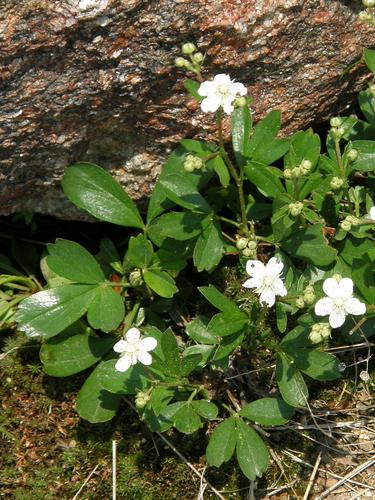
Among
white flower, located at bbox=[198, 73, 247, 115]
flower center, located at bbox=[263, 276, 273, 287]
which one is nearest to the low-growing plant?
flower center, located at bbox=[263, 276, 273, 287]

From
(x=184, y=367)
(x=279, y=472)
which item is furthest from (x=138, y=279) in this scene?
(x=279, y=472)

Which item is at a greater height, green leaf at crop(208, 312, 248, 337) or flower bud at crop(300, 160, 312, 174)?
flower bud at crop(300, 160, 312, 174)

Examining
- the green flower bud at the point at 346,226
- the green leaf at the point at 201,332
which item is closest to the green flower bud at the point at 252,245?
the green flower bud at the point at 346,226

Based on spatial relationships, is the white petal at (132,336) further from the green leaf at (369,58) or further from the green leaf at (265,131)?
the green leaf at (369,58)

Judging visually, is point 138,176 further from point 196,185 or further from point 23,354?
point 23,354

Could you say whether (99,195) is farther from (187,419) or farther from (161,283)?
(187,419)

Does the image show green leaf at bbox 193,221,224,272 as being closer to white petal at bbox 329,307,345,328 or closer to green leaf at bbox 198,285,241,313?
green leaf at bbox 198,285,241,313

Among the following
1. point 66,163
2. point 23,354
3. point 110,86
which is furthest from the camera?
point 23,354
